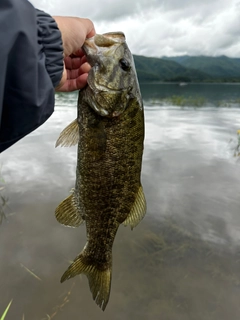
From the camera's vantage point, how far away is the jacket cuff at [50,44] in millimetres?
1847

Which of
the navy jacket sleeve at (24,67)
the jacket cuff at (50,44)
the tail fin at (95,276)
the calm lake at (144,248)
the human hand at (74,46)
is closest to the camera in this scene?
the navy jacket sleeve at (24,67)

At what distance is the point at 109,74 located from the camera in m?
2.37

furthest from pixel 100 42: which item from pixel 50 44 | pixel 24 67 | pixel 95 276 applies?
pixel 95 276

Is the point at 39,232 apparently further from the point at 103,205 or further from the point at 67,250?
the point at 103,205

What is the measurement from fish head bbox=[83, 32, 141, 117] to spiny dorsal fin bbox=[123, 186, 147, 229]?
0.76 meters

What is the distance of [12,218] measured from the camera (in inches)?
224

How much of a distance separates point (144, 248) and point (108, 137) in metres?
3.33

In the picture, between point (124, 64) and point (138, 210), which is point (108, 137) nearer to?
point (124, 64)

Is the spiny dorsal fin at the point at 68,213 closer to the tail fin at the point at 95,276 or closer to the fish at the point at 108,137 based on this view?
the fish at the point at 108,137

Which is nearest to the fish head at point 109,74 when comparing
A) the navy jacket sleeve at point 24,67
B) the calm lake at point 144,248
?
the navy jacket sleeve at point 24,67

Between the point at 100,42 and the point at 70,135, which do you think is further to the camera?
the point at 70,135

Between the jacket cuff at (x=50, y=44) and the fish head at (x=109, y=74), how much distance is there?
0.37 metres

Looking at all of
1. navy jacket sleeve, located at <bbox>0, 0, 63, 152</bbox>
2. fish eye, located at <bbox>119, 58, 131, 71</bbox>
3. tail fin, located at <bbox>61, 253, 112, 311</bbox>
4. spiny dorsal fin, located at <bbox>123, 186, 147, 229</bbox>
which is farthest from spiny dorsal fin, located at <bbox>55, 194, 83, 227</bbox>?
fish eye, located at <bbox>119, 58, 131, 71</bbox>

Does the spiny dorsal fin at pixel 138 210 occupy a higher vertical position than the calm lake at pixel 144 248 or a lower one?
higher
